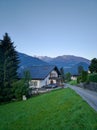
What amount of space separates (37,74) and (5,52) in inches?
750

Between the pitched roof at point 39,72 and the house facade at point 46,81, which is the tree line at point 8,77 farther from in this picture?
the pitched roof at point 39,72

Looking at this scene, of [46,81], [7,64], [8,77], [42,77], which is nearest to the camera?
[7,64]

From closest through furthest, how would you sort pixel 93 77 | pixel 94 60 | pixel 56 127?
pixel 56 127, pixel 93 77, pixel 94 60

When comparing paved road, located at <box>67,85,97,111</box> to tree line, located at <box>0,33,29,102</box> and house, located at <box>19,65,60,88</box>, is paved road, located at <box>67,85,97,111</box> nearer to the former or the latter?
tree line, located at <box>0,33,29,102</box>

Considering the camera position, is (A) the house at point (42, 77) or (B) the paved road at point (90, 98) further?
(A) the house at point (42, 77)

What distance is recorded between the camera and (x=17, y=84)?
34.1 meters

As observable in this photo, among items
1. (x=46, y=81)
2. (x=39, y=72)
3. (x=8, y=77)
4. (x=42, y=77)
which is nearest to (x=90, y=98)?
(x=8, y=77)

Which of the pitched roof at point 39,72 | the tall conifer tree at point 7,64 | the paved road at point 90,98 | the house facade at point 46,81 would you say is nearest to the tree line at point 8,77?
the tall conifer tree at point 7,64

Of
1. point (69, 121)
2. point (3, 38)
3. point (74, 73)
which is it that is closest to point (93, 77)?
point (3, 38)

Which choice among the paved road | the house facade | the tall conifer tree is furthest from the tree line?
the house facade

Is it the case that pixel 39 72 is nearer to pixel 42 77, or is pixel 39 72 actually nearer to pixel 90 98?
pixel 42 77

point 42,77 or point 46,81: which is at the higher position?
point 42,77

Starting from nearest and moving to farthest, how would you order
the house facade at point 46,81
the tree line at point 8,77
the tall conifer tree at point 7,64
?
the tree line at point 8,77 → the tall conifer tree at point 7,64 → the house facade at point 46,81

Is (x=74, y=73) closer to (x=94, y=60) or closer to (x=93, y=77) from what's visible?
(x=94, y=60)
